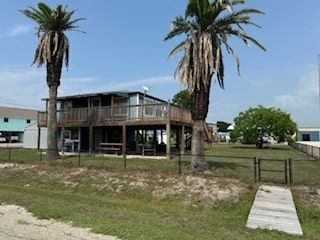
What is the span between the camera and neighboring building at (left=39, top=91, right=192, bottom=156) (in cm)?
2183

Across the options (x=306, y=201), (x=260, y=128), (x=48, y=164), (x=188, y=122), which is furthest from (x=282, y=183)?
(x=260, y=128)

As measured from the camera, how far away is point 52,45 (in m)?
20.1

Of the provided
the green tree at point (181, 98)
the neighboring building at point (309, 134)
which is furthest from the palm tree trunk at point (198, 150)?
the green tree at point (181, 98)

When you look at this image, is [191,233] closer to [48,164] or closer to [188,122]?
[48,164]

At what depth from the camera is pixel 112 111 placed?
23281mm

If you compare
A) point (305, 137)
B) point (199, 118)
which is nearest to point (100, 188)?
point (199, 118)

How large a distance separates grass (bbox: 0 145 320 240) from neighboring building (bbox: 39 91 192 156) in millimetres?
5780

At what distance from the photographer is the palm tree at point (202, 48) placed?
13.6m

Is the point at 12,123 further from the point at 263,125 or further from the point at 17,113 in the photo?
the point at 263,125

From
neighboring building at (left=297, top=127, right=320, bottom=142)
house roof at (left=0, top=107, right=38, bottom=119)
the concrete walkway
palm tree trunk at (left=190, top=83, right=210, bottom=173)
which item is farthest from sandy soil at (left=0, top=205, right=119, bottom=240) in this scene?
neighboring building at (left=297, top=127, right=320, bottom=142)

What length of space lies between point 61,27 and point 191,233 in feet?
57.3

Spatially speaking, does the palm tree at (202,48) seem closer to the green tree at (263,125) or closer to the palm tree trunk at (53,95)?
the palm tree trunk at (53,95)

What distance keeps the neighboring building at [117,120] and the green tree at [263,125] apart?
1737 cm

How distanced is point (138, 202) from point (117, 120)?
41.8ft
